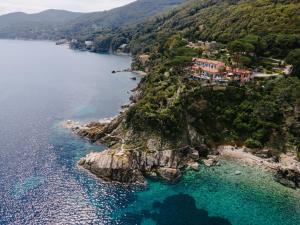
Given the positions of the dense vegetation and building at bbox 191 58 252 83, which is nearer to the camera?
the dense vegetation

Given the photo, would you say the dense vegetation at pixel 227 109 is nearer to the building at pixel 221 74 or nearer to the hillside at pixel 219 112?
the hillside at pixel 219 112

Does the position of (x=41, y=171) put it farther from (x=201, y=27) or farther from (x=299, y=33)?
(x=201, y=27)

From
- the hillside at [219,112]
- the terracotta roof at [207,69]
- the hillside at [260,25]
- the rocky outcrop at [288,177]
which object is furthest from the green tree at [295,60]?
the rocky outcrop at [288,177]

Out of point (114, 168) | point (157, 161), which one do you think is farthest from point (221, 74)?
point (114, 168)

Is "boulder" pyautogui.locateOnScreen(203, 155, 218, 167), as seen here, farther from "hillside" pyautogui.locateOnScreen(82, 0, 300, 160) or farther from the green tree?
the green tree

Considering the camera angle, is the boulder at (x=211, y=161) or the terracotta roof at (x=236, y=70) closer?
the boulder at (x=211, y=161)

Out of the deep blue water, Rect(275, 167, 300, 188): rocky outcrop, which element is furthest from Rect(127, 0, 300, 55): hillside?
the deep blue water

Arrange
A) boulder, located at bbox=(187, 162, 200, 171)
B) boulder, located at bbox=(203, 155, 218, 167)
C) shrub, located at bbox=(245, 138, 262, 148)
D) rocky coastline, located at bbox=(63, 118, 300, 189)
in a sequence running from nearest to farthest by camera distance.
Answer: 1. rocky coastline, located at bbox=(63, 118, 300, 189)
2. boulder, located at bbox=(187, 162, 200, 171)
3. boulder, located at bbox=(203, 155, 218, 167)
4. shrub, located at bbox=(245, 138, 262, 148)

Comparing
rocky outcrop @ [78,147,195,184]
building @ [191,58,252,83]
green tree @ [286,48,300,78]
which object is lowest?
rocky outcrop @ [78,147,195,184]

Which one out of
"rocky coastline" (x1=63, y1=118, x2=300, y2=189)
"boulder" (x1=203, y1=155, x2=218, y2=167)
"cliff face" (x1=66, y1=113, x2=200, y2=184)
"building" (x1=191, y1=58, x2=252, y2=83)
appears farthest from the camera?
"building" (x1=191, y1=58, x2=252, y2=83)
